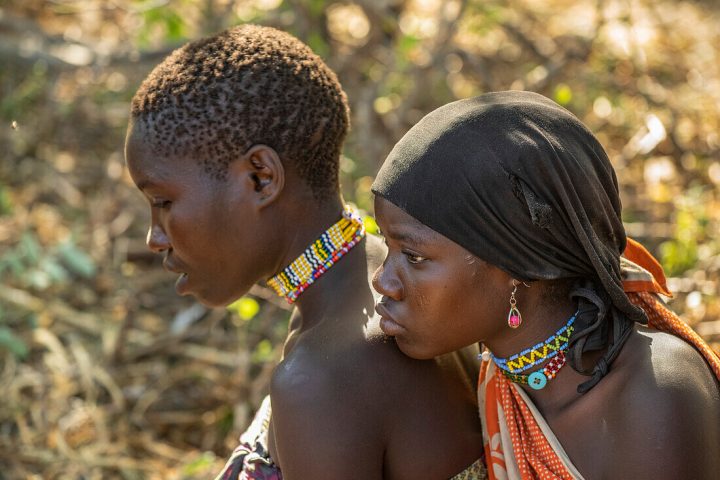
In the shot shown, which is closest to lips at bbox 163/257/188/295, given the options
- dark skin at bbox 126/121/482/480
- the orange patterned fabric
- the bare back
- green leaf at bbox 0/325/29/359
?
dark skin at bbox 126/121/482/480

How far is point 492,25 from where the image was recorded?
4.68 m

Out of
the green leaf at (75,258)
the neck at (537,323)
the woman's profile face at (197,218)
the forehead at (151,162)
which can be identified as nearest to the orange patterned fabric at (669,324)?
the neck at (537,323)

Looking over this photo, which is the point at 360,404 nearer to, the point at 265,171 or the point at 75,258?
the point at 265,171

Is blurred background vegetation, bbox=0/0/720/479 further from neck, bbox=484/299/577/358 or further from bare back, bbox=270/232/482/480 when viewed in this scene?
neck, bbox=484/299/577/358

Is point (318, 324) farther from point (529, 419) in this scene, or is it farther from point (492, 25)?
point (492, 25)

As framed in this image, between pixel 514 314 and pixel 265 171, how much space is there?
25.8 inches

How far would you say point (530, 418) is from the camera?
1.97m

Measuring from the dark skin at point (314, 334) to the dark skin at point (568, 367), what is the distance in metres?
0.13

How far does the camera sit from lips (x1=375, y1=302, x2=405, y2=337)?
1882 millimetres

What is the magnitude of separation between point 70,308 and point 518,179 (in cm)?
304

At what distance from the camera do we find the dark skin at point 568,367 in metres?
1.73

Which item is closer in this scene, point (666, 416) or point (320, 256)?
point (666, 416)

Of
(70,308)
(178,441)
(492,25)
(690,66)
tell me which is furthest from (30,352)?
(690,66)

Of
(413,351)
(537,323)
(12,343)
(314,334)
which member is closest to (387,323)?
(413,351)
